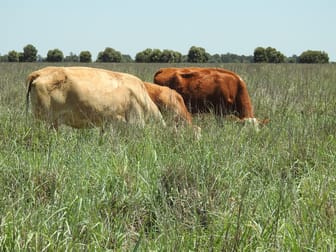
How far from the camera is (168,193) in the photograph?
138 inches

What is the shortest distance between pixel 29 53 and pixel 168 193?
224ft

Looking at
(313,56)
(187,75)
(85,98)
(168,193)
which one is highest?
(313,56)

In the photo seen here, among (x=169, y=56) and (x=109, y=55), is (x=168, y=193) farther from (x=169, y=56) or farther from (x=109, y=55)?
(x=109, y=55)

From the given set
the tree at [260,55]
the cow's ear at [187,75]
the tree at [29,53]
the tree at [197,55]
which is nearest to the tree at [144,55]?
the tree at [197,55]

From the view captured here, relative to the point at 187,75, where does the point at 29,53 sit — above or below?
above

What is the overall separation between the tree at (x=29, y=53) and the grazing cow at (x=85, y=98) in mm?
64936

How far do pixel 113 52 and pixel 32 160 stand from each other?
63.3m

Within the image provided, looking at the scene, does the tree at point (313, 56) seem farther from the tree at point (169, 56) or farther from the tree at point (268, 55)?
the tree at point (169, 56)

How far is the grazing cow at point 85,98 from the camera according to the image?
215 inches

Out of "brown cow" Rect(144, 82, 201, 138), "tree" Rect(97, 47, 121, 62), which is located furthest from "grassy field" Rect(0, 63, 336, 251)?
"tree" Rect(97, 47, 121, 62)

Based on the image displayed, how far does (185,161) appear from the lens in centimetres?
376

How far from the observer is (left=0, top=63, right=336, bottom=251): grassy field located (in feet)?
8.77

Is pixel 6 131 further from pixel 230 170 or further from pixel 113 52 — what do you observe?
pixel 113 52

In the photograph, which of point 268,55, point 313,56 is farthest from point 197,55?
point 313,56
